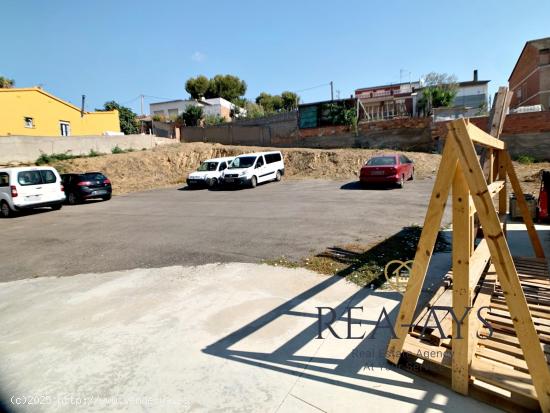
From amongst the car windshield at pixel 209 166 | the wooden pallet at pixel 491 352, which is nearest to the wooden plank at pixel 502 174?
the wooden pallet at pixel 491 352

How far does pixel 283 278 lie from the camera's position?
5016 mm

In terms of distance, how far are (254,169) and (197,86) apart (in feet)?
161

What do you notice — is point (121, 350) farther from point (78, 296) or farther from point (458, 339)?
point (458, 339)

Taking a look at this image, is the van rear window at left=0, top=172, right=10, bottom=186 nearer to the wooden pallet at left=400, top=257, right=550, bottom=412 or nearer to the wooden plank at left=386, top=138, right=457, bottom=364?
the wooden plank at left=386, top=138, right=457, bottom=364

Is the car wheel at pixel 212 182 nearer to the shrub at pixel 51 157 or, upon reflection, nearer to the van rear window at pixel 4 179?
the van rear window at pixel 4 179

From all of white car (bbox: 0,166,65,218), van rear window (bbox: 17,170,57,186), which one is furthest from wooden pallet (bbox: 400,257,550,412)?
van rear window (bbox: 17,170,57,186)

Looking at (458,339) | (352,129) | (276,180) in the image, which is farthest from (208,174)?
(458,339)

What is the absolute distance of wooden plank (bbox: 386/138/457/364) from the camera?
2510mm

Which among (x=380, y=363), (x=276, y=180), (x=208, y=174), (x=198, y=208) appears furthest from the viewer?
(x=276, y=180)

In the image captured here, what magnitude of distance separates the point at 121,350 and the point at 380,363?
250 centimetres

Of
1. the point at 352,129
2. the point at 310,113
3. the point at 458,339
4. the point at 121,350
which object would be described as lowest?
the point at 121,350

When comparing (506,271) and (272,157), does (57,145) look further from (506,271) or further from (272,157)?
(506,271)

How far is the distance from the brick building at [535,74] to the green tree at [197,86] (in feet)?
158

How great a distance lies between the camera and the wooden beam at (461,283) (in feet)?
8.02
